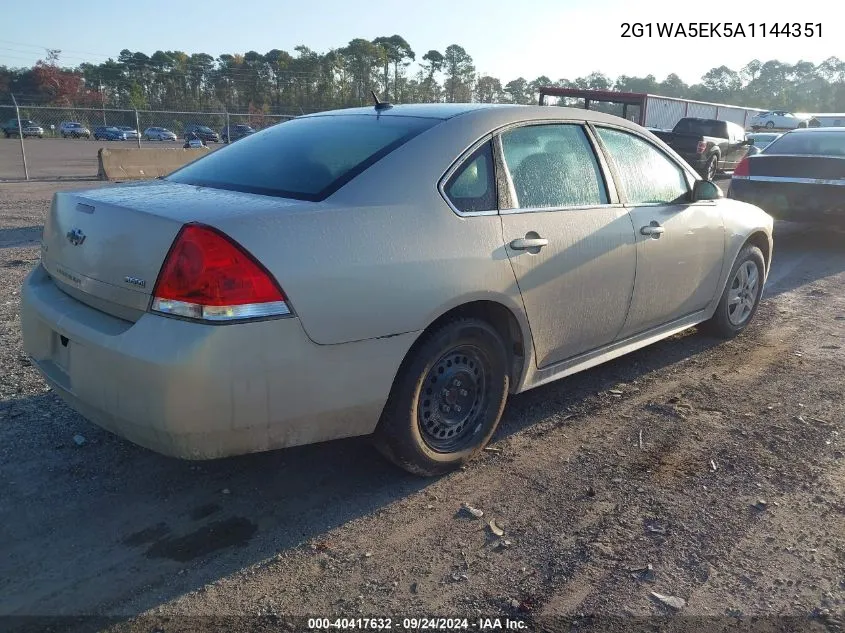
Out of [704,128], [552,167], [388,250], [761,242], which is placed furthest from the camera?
[704,128]

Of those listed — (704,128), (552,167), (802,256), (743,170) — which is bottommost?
(802,256)

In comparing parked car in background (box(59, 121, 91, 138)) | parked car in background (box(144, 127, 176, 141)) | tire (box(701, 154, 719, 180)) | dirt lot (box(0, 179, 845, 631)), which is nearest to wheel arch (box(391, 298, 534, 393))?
dirt lot (box(0, 179, 845, 631))

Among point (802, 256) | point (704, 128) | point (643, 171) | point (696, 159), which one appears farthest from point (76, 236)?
point (704, 128)

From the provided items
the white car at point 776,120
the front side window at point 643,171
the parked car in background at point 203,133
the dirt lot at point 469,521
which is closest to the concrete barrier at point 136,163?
the dirt lot at point 469,521

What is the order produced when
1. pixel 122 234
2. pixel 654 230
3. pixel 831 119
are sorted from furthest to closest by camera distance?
1. pixel 831 119
2. pixel 654 230
3. pixel 122 234

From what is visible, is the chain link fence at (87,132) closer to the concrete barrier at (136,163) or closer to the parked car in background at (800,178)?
the concrete barrier at (136,163)

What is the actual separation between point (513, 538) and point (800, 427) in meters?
2.06

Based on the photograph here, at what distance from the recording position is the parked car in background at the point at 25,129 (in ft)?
135

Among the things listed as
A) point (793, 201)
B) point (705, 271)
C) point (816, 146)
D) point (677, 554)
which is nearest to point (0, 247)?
point (705, 271)

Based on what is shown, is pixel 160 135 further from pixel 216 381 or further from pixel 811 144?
pixel 216 381

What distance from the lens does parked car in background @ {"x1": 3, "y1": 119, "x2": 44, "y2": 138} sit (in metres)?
41.2

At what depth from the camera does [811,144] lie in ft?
32.0

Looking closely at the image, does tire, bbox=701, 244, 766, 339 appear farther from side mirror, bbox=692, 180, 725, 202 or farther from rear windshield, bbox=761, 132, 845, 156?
rear windshield, bbox=761, 132, 845, 156

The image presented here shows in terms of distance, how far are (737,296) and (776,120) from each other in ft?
128
